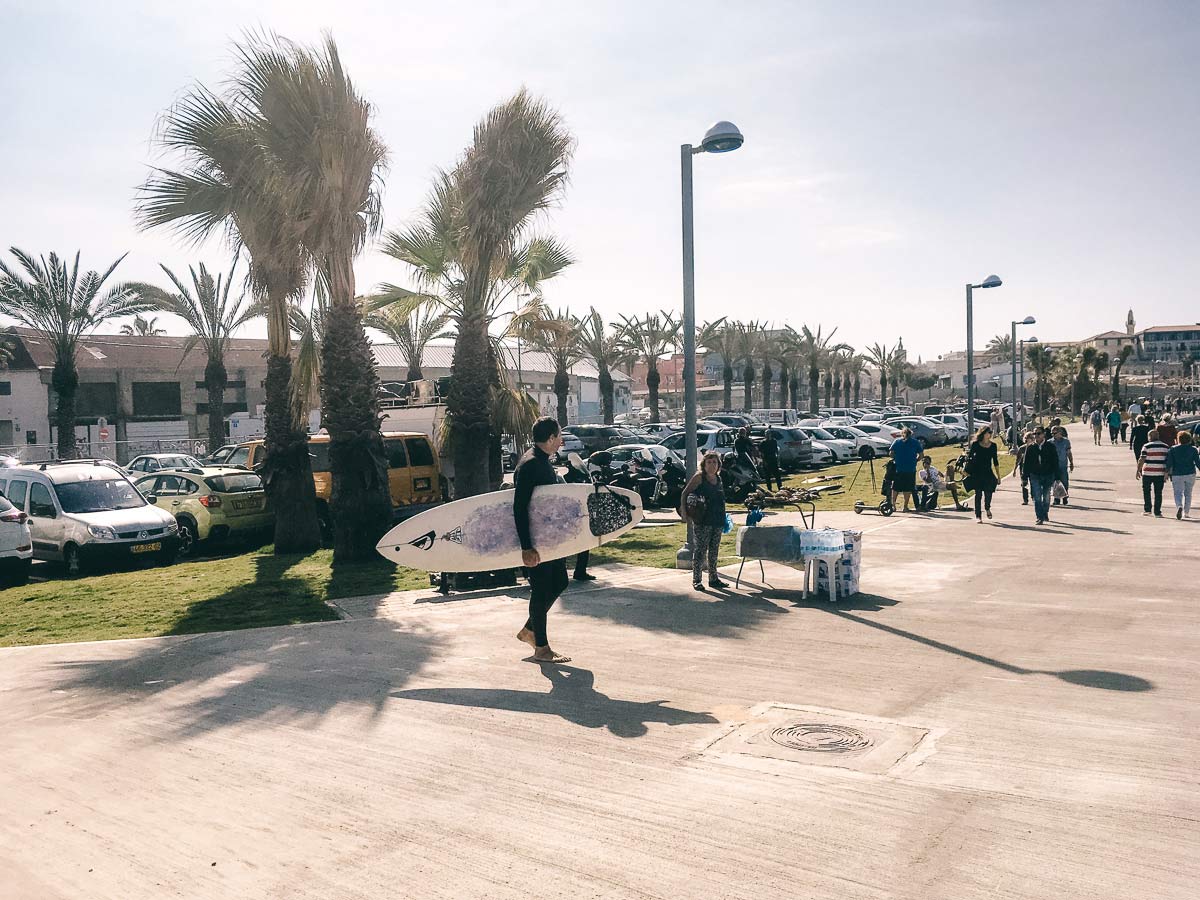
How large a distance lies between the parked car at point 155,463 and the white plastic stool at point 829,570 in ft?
55.0

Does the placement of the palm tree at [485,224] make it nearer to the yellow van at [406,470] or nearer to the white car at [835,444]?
the yellow van at [406,470]

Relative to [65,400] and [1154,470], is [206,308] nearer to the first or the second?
[65,400]

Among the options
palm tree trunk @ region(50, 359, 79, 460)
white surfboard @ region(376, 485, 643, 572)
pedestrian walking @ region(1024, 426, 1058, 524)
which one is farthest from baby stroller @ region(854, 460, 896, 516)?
palm tree trunk @ region(50, 359, 79, 460)

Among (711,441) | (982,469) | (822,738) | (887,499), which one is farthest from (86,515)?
(711,441)

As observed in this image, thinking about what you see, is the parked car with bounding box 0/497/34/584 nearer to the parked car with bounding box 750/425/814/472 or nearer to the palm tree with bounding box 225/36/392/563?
the palm tree with bounding box 225/36/392/563

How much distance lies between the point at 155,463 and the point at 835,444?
77.0 ft

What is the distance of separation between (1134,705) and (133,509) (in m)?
15.1

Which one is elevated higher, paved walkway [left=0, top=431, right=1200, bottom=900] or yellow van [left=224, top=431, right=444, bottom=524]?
yellow van [left=224, top=431, right=444, bottom=524]

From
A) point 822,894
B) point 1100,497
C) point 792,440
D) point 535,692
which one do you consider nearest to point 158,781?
point 535,692

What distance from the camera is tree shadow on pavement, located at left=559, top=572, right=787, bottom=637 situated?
30.5 ft

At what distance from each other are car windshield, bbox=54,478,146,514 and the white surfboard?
28.6ft

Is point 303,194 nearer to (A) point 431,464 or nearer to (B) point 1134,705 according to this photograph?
(A) point 431,464

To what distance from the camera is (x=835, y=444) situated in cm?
3616

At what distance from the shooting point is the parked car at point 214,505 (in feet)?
57.2
